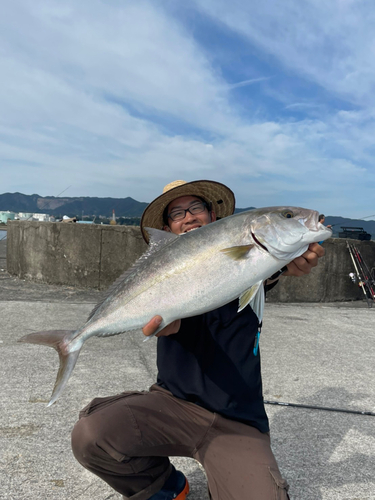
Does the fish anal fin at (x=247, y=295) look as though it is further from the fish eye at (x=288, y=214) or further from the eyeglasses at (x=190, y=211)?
the eyeglasses at (x=190, y=211)

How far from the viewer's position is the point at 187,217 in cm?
298

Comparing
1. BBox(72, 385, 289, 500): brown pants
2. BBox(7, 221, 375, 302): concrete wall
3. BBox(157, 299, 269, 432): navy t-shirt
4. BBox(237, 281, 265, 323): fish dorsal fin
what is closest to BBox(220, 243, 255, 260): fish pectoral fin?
BBox(237, 281, 265, 323): fish dorsal fin

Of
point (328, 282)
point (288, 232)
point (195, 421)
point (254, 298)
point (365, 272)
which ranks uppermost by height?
point (288, 232)

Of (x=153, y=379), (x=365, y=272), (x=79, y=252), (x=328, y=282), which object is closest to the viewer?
(x=153, y=379)

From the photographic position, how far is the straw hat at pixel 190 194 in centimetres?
293

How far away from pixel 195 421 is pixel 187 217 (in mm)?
1426

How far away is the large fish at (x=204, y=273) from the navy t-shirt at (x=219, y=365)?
28 centimetres

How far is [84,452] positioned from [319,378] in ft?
9.45

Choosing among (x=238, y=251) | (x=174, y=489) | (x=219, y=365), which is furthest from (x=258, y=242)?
(x=174, y=489)

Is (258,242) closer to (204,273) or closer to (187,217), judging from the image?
(204,273)

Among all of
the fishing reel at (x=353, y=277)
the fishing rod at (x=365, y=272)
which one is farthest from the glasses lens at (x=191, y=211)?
the fishing rod at (x=365, y=272)

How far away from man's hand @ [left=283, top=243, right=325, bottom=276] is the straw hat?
3.10ft

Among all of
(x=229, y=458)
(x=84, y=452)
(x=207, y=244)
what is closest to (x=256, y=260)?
(x=207, y=244)

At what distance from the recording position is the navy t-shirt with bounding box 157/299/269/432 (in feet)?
7.24
